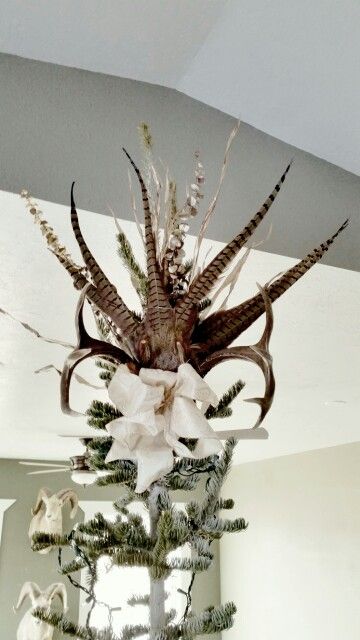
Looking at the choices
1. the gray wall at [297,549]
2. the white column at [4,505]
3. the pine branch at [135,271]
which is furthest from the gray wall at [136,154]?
the white column at [4,505]

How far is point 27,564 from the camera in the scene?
5.86 metres

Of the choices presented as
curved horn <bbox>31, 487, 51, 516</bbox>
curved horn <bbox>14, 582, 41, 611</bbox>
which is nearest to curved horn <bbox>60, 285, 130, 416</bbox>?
curved horn <bbox>14, 582, 41, 611</bbox>

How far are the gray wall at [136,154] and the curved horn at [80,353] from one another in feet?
2.08

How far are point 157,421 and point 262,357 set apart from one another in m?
0.17

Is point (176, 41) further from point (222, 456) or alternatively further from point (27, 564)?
point (27, 564)


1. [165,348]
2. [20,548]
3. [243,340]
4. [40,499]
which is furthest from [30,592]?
[165,348]

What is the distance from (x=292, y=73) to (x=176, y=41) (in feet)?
1.01

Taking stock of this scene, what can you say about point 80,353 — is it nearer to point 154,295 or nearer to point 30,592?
point 154,295

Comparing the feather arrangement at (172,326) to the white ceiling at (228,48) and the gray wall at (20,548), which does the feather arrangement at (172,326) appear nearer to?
the white ceiling at (228,48)

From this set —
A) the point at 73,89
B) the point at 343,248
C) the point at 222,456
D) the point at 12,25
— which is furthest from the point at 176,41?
the point at 222,456

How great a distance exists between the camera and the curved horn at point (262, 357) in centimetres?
70

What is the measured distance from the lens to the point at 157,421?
63cm

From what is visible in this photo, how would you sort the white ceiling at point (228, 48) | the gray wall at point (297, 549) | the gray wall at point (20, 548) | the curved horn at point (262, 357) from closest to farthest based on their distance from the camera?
the curved horn at point (262, 357), the white ceiling at point (228, 48), the gray wall at point (297, 549), the gray wall at point (20, 548)

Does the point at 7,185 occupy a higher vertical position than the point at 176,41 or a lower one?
lower
